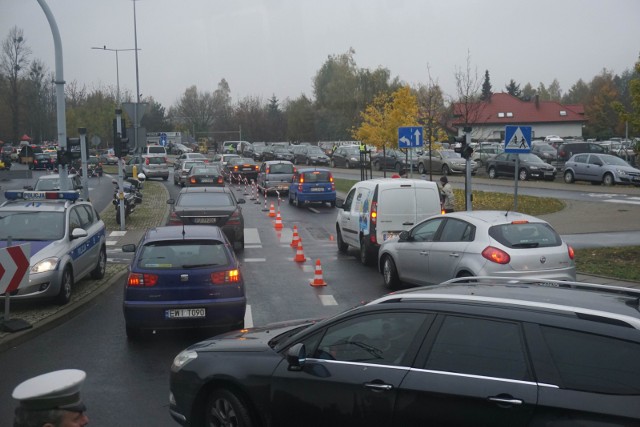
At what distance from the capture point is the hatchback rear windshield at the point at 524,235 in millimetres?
11078

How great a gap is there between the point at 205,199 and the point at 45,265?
24.9 ft

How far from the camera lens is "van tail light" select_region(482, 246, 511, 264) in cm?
1090

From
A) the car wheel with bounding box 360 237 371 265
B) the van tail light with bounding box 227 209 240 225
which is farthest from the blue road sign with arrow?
the car wheel with bounding box 360 237 371 265

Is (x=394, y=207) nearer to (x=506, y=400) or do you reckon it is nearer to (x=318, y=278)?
(x=318, y=278)

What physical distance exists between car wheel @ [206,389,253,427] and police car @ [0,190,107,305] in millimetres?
5909

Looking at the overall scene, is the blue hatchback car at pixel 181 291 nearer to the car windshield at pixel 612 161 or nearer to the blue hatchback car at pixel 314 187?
the blue hatchback car at pixel 314 187

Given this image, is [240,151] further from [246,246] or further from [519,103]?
[246,246]

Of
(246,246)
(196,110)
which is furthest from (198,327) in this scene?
(196,110)

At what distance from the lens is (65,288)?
1185cm

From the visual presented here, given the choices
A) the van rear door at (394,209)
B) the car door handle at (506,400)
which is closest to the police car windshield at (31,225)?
the van rear door at (394,209)

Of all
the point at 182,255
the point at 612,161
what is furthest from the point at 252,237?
the point at 612,161

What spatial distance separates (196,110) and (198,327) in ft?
352

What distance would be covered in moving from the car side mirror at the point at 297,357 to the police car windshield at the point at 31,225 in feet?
27.0

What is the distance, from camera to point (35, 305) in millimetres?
12000
